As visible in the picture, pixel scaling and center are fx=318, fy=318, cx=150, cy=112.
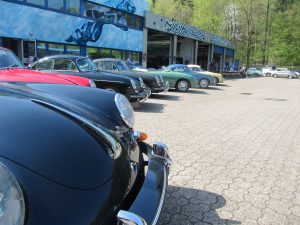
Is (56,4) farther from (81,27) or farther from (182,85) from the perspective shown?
(182,85)

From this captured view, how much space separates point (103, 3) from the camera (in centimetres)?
2177

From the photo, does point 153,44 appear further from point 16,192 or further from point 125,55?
point 16,192

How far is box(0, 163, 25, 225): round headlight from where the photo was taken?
1.27m

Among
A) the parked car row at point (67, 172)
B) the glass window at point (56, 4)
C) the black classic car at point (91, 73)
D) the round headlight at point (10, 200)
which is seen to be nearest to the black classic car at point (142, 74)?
the black classic car at point (91, 73)

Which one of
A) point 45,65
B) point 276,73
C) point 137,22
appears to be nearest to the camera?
point 45,65

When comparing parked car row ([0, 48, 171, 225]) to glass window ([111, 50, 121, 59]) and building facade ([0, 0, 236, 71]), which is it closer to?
building facade ([0, 0, 236, 71])

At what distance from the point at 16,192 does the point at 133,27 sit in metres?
25.3

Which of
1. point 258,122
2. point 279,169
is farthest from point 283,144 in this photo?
point 258,122

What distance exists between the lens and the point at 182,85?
15.2m

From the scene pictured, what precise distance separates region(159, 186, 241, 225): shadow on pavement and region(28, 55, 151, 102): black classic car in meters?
5.60

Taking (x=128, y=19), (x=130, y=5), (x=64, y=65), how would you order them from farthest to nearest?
(x=128, y=19) → (x=130, y=5) → (x=64, y=65)

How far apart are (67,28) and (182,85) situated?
8.55m

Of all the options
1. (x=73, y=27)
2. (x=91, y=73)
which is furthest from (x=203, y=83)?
(x=91, y=73)

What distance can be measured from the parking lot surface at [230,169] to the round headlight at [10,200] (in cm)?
166
